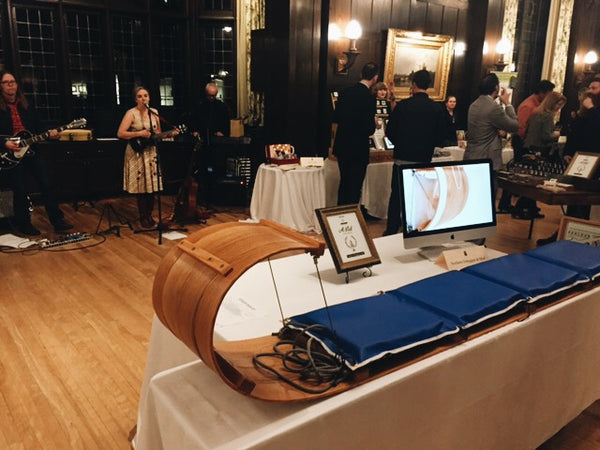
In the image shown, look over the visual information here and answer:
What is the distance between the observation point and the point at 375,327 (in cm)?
132

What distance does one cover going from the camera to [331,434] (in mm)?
1137

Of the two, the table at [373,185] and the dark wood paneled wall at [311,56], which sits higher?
the dark wood paneled wall at [311,56]

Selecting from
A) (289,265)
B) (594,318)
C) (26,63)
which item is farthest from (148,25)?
(594,318)

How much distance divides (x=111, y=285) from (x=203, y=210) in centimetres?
218

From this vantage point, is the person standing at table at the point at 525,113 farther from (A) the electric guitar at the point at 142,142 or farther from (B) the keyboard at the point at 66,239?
(B) the keyboard at the point at 66,239

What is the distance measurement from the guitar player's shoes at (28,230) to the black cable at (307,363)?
467 cm

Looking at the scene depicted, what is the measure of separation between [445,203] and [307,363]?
47.8 inches

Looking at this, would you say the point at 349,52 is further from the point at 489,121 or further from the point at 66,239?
the point at 66,239

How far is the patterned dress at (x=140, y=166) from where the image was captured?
16.6 ft

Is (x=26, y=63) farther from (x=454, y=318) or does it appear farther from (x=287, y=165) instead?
(x=454, y=318)

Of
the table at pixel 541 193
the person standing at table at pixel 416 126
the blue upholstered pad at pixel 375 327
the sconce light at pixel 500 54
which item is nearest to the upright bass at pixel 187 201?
the person standing at table at pixel 416 126

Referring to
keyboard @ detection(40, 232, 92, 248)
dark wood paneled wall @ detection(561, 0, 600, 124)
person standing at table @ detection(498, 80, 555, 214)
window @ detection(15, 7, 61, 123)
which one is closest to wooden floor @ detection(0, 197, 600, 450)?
keyboard @ detection(40, 232, 92, 248)

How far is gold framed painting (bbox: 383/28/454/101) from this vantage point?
22.0 ft

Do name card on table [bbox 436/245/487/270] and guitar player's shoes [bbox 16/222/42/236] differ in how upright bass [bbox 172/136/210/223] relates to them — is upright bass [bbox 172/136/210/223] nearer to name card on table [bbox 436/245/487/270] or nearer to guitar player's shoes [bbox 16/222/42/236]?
guitar player's shoes [bbox 16/222/42/236]
